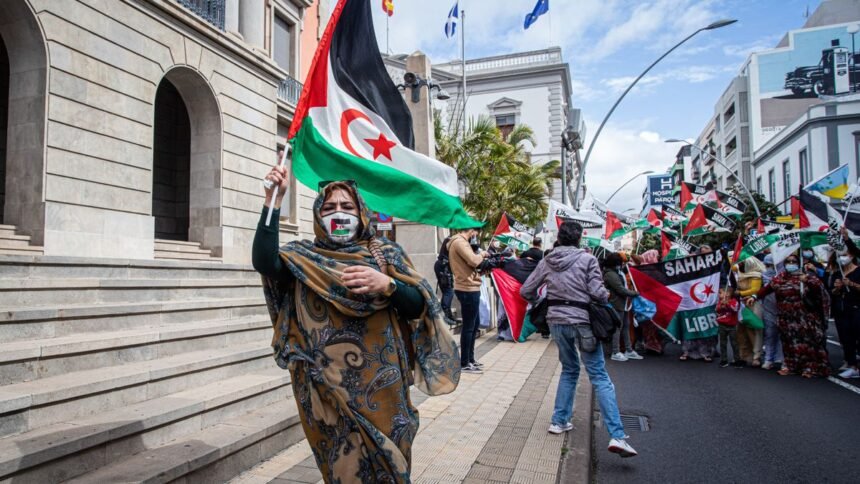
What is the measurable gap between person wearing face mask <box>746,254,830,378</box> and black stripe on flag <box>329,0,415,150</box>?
7501 mm

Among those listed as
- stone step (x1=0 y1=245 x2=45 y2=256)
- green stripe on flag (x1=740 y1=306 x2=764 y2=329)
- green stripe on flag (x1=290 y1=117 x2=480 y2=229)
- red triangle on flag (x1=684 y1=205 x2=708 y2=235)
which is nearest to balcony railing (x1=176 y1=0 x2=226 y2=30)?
stone step (x1=0 y1=245 x2=45 y2=256)

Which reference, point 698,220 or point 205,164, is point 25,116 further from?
point 698,220

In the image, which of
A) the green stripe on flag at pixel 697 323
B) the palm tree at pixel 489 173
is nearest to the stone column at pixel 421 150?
the green stripe on flag at pixel 697 323

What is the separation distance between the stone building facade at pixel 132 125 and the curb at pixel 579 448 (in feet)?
23.6

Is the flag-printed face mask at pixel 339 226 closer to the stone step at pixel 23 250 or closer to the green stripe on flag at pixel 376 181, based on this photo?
the green stripe on flag at pixel 376 181

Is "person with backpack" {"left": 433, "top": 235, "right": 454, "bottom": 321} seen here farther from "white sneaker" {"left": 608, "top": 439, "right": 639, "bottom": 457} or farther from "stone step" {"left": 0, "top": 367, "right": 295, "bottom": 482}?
"white sneaker" {"left": 608, "top": 439, "right": 639, "bottom": 457}

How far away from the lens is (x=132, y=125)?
30.2 ft

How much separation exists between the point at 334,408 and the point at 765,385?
24.9 feet

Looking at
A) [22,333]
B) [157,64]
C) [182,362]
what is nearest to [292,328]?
[182,362]

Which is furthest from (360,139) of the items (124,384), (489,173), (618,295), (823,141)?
(823,141)

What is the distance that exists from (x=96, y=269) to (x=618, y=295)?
805 centimetres

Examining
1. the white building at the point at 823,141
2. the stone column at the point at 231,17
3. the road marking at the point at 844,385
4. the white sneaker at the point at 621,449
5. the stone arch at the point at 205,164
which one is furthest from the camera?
the white building at the point at 823,141

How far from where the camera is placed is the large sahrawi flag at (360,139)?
3.52m

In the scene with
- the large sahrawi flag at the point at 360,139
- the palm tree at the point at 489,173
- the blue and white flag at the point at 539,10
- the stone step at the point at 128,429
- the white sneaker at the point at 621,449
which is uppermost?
the blue and white flag at the point at 539,10
